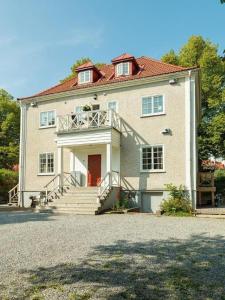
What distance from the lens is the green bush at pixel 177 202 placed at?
15789mm

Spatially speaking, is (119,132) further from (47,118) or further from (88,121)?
(47,118)

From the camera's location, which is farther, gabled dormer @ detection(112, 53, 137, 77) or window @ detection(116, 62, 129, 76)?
window @ detection(116, 62, 129, 76)

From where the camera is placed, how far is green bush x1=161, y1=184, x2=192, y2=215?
15.8m

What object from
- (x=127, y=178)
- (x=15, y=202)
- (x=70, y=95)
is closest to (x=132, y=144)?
(x=127, y=178)

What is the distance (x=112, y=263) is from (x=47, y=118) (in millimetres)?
16562

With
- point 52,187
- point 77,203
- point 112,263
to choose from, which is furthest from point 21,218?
point 112,263

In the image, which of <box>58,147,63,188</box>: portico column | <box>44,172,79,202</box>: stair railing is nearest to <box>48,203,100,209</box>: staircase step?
<box>44,172,79,202</box>: stair railing

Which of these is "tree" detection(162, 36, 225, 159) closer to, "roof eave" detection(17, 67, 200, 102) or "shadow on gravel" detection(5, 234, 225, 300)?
"roof eave" detection(17, 67, 200, 102)

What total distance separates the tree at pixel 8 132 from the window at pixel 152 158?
74.5 feet

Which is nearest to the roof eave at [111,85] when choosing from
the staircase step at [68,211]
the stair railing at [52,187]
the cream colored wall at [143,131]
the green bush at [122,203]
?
the cream colored wall at [143,131]

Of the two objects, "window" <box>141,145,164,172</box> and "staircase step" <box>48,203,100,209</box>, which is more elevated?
"window" <box>141,145,164,172</box>

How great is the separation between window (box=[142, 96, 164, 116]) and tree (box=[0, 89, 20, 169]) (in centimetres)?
2265

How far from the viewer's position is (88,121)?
61.5 feet

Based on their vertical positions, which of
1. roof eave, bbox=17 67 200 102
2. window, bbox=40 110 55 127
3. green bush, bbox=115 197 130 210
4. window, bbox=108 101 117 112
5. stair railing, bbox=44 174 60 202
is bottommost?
green bush, bbox=115 197 130 210
